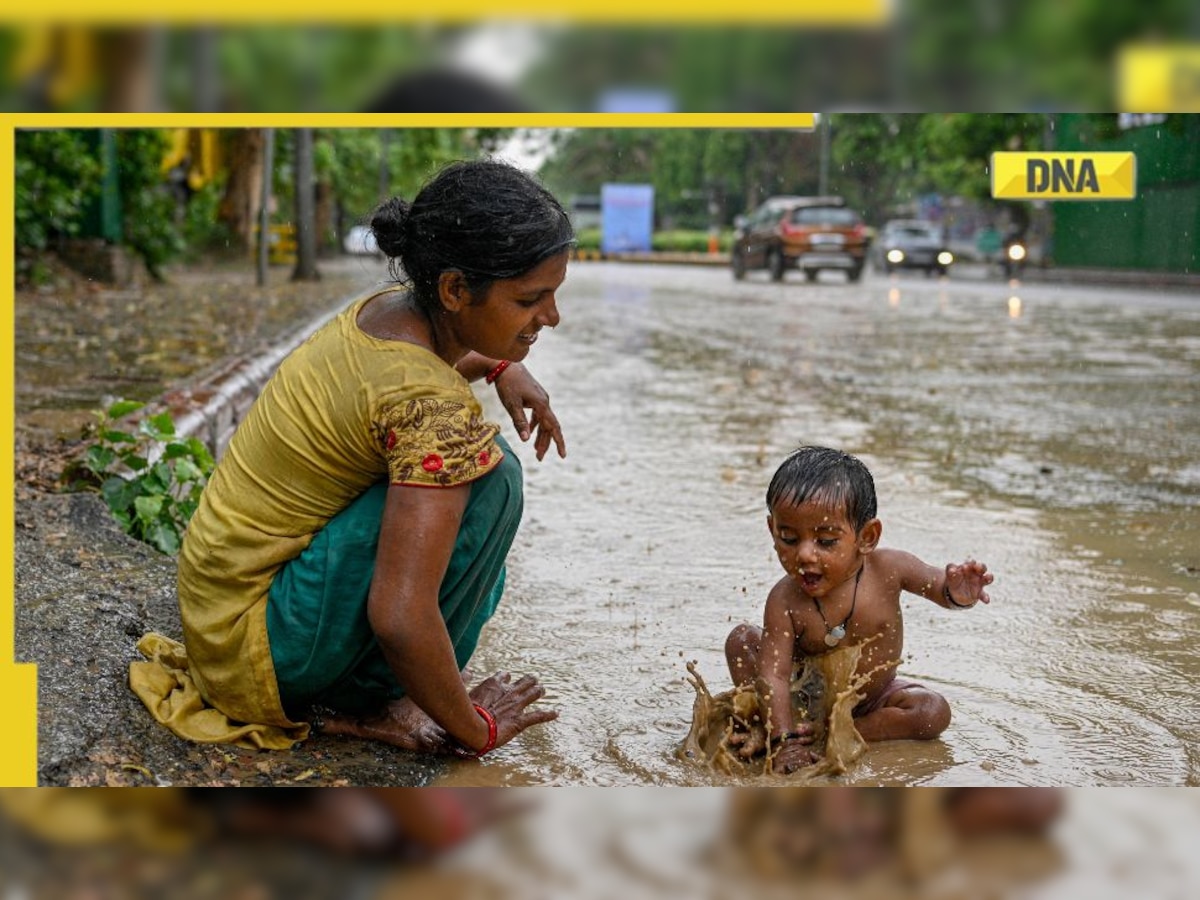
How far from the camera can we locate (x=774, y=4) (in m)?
0.98

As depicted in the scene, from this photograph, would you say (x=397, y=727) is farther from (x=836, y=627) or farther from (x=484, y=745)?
(x=836, y=627)

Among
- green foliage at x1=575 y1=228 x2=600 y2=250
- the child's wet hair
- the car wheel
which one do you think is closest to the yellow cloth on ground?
the child's wet hair

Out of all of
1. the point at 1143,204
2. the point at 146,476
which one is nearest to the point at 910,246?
the point at 1143,204

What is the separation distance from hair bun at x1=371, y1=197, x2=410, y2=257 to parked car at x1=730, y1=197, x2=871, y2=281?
501 inches

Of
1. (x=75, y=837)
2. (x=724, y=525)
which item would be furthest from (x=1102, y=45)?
(x=724, y=525)

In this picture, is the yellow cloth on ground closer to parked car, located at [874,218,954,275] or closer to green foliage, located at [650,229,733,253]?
green foliage, located at [650,229,733,253]

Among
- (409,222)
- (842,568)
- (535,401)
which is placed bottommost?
(842,568)

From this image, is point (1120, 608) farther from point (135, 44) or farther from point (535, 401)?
point (135, 44)

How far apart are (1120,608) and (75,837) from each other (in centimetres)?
310

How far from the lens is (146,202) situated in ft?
41.7

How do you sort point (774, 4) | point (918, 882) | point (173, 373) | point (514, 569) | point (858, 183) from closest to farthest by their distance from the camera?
1. point (774, 4)
2. point (918, 882)
3. point (514, 569)
4. point (173, 373)
5. point (858, 183)

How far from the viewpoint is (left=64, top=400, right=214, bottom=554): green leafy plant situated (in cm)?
385

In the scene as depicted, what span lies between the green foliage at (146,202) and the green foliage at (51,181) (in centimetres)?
44

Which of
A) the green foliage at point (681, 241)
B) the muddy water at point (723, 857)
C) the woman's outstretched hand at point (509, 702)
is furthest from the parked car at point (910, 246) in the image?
the muddy water at point (723, 857)
